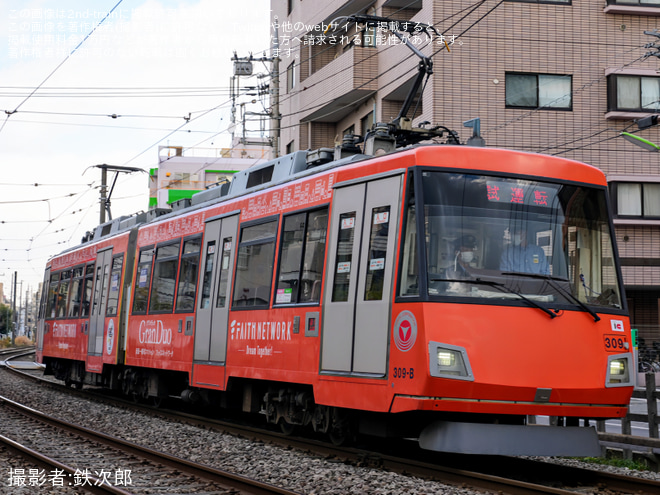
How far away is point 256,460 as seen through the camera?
10016mm

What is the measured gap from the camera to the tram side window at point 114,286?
18.4m

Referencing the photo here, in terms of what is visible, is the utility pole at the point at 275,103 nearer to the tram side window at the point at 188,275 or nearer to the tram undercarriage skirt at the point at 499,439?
the tram side window at the point at 188,275

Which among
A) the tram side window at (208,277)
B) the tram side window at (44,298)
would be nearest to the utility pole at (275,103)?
the tram side window at (44,298)

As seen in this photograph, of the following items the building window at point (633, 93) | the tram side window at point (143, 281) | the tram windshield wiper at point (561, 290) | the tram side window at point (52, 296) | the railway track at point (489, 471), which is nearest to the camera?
the railway track at point (489, 471)

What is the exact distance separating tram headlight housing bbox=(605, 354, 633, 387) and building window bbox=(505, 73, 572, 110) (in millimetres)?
16583

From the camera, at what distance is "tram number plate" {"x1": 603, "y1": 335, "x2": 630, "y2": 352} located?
8.98m


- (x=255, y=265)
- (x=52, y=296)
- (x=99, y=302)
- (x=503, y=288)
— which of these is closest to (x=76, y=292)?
(x=99, y=302)

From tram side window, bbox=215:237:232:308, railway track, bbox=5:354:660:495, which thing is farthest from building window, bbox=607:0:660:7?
railway track, bbox=5:354:660:495

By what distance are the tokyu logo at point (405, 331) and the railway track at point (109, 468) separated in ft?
6.01

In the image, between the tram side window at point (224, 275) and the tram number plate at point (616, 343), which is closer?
the tram number plate at point (616, 343)

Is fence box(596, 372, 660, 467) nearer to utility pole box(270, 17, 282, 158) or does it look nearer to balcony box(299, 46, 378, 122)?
utility pole box(270, 17, 282, 158)

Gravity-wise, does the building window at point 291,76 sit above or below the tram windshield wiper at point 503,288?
above

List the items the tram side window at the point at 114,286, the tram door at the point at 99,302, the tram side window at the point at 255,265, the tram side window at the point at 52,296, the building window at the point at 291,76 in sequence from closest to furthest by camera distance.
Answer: the tram side window at the point at 255,265, the tram side window at the point at 114,286, the tram door at the point at 99,302, the tram side window at the point at 52,296, the building window at the point at 291,76

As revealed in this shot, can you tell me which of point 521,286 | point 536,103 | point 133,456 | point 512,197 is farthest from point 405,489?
point 536,103
